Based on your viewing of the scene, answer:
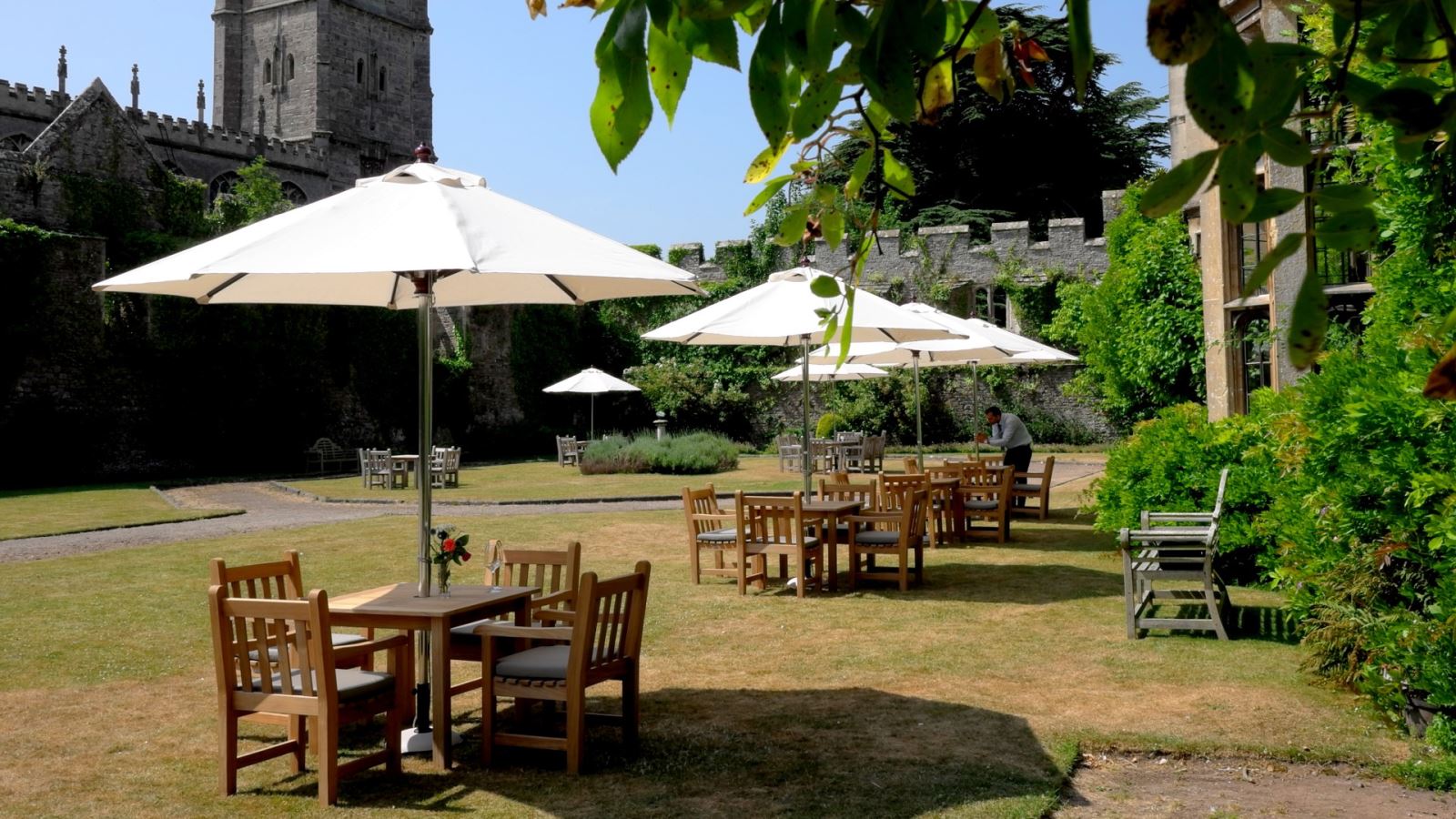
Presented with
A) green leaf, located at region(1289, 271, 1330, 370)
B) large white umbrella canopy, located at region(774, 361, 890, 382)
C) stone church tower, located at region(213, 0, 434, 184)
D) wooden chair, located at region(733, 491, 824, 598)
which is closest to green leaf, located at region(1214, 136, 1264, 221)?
green leaf, located at region(1289, 271, 1330, 370)

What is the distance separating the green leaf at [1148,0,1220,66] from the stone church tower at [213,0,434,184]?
55.5m

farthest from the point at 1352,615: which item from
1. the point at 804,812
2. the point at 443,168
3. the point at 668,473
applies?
the point at 668,473

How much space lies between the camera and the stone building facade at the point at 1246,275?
9.09 m

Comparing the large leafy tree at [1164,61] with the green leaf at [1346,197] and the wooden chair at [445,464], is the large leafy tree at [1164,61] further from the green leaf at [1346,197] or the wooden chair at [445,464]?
the wooden chair at [445,464]

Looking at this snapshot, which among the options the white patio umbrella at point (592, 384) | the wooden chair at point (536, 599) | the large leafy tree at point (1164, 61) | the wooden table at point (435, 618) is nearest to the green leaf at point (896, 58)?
the large leafy tree at point (1164, 61)

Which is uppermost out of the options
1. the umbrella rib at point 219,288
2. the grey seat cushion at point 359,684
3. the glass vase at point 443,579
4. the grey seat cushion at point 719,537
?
the umbrella rib at point 219,288

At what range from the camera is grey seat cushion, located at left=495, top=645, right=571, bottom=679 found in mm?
4887

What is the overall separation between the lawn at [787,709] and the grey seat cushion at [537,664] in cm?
40

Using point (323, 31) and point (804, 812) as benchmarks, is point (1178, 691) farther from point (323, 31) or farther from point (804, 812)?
point (323, 31)

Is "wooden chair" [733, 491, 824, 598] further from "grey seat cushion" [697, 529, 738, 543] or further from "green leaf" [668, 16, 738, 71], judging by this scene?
"green leaf" [668, 16, 738, 71]

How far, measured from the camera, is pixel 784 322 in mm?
9406

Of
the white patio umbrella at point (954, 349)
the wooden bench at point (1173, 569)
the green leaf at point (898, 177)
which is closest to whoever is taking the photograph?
the green leaf at point (898, 177)

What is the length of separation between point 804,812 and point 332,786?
1.74 metres

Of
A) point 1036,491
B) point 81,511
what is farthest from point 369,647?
point 81,511
